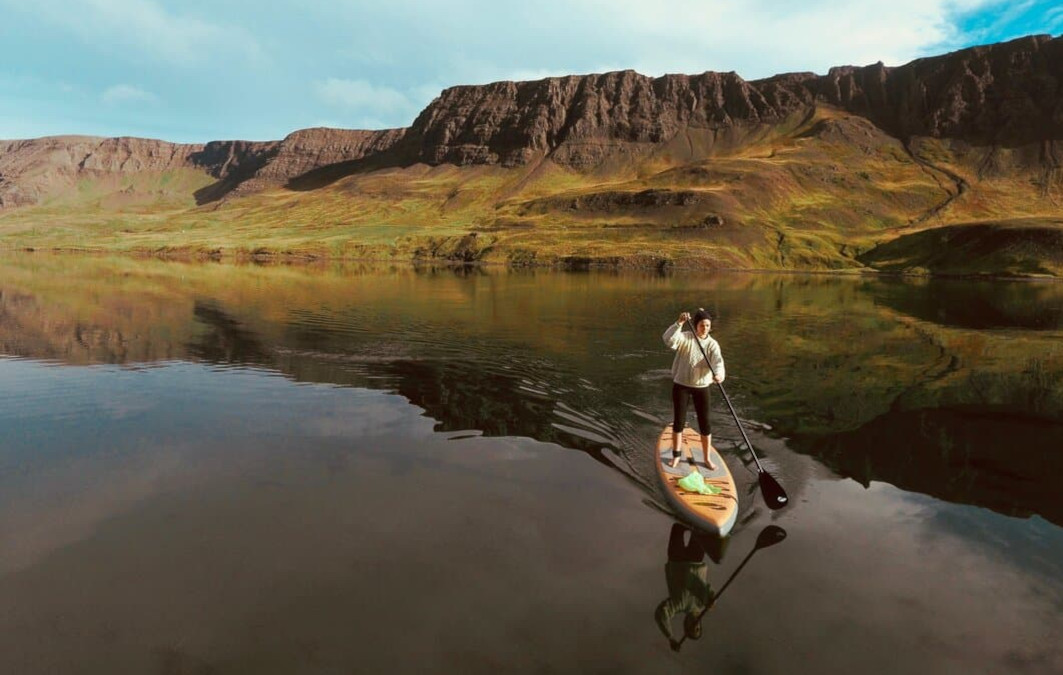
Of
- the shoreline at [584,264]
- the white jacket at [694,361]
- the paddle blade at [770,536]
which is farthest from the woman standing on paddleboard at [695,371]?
the shoreline at [584,264]

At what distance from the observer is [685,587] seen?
11.7m

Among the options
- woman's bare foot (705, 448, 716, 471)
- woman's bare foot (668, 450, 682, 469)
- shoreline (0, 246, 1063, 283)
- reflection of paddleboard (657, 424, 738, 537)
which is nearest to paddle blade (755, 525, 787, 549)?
reflection of paddleboard (657, 424, 738, 537)

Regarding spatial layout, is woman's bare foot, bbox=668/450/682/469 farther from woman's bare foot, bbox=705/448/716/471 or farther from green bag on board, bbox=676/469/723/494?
green bag on board, bbox=676/469/723/494

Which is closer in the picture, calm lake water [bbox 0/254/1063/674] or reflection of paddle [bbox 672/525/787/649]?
calm lake water [bbox 0/254/1063/674]

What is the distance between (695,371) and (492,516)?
263 inches

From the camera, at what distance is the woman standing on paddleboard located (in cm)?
1568

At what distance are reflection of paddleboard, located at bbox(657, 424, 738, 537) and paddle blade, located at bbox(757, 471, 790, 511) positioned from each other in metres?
0.76

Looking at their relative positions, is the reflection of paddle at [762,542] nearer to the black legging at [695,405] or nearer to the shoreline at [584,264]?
the black legging at [695,405]

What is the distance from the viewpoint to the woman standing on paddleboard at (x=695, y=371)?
15680 millimetres

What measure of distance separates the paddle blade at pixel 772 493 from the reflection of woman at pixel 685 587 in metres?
2.70

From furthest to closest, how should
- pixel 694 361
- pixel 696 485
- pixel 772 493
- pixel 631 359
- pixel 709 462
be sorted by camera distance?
pixel 631 359 → pixel 709 462 → pixel 694 361 → pixel 772 493 → pixel 696 485

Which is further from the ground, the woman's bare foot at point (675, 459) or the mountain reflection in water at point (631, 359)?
the woman's bare foot at point (675, 459)

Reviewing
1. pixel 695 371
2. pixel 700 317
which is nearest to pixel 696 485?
pixel 695 371

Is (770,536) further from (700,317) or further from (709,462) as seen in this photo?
(700,317)
